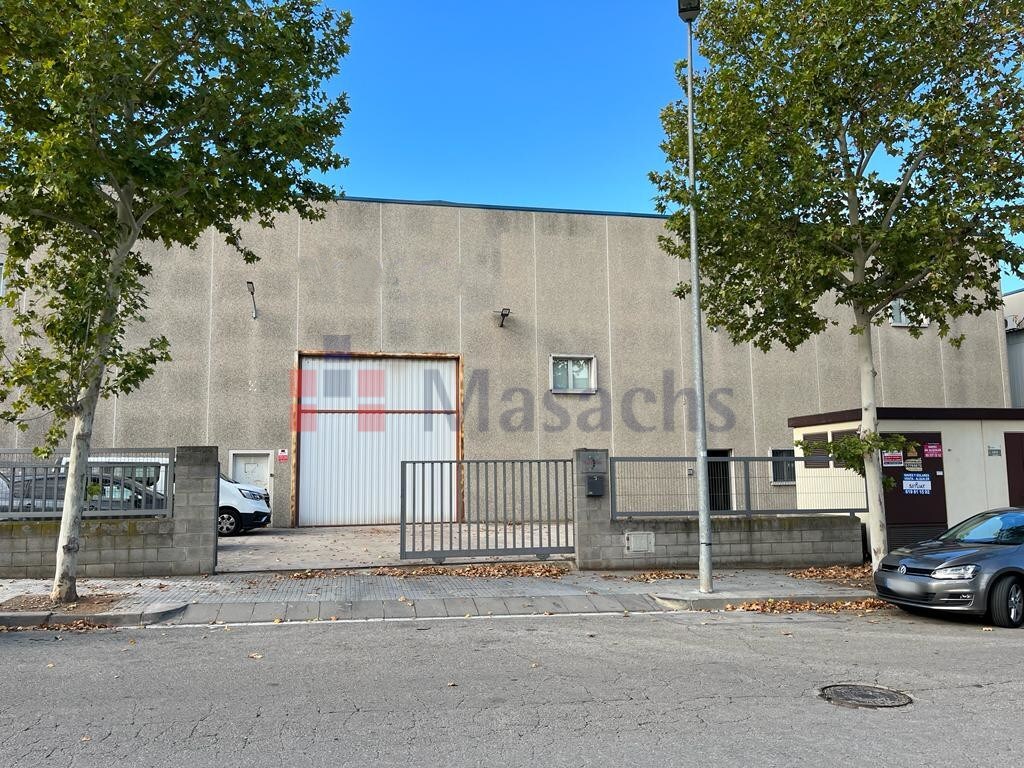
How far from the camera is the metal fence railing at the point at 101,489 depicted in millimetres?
11453

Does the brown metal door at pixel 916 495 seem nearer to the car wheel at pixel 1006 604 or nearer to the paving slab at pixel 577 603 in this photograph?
the car wheel at pixel 1006 604

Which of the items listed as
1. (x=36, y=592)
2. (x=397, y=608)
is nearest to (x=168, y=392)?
(x=36, y=592)

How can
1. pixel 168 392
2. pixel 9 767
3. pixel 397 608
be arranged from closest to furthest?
1. pixel 9 767
2. pixel 397 608
3. pixel 168 392

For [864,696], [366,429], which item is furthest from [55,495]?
[864,696]

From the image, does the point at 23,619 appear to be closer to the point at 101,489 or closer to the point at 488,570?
the point at 101,489

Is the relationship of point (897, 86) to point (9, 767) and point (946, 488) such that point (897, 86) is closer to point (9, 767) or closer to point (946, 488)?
point (946, 488)

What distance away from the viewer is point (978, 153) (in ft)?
35.6

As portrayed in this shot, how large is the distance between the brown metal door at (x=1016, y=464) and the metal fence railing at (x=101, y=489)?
1425cm

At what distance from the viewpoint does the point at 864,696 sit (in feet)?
19.2

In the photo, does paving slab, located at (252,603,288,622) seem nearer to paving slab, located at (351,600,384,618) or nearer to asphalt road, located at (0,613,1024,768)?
asphalt road, located at (0,613,1024,768)

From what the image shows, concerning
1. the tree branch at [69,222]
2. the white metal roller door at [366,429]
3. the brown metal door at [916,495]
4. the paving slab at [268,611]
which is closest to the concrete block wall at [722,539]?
the brown metal door at [916,495]

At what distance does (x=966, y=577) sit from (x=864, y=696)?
12.3ft

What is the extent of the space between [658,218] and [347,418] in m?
10.6

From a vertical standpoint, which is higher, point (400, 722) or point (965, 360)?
point (965, 360)
